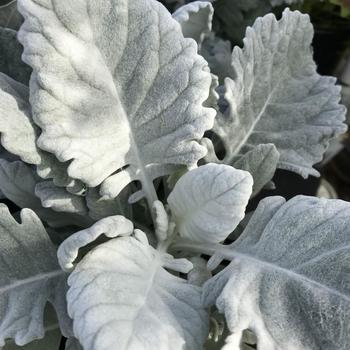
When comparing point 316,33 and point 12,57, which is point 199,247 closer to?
point 12,57

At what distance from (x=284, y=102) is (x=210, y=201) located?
276 millimetres

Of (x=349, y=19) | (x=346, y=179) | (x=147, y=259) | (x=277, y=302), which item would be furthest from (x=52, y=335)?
(x=346, y=179)

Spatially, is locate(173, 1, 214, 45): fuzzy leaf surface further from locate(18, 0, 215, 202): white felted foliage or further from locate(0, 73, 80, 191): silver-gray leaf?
locate(0, 73, 80, 191): silver-gray leaf

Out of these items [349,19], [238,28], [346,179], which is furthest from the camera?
[346,179]

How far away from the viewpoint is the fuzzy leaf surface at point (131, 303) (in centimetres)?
46

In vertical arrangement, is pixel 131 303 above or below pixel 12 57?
below

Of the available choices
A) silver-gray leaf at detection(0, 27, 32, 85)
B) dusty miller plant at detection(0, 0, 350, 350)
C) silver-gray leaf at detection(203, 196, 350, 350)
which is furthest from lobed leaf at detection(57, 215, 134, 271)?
silver-gray leaf at detection(0, 27, 32, 85)

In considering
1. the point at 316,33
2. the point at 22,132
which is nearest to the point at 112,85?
the point at 22,132

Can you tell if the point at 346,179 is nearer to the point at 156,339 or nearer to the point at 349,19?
the point at 349,19

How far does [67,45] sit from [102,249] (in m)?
0.20

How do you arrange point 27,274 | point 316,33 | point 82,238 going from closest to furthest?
point 82,238 < point 27,274 < point 316,33

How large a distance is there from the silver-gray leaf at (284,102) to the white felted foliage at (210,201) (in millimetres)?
139

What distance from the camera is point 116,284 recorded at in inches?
20.5

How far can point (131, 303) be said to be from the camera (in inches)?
20.2
